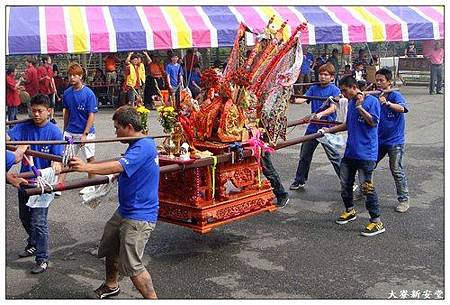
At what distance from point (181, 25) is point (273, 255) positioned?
6.58 meters

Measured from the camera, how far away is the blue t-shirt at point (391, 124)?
6.16m

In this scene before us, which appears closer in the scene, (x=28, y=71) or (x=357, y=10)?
(x=357, y=10)

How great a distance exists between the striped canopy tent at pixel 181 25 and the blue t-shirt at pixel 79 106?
3279mm

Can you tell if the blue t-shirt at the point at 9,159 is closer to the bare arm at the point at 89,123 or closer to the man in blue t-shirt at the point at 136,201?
the man in blue t-shirt at the point at 136,201

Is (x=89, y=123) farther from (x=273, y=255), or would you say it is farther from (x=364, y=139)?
(x=364, y=139)

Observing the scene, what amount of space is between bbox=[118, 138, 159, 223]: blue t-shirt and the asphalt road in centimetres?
67

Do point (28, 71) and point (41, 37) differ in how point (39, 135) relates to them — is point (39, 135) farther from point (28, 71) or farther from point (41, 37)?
point (28, 71)

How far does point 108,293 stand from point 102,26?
6.91 m

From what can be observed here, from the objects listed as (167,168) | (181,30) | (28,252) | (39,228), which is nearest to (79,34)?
(181,30)

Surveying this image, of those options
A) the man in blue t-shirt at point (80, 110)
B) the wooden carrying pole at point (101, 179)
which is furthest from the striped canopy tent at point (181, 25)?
the wooden carrying pole at point (101, 179)

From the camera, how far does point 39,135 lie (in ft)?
14.8

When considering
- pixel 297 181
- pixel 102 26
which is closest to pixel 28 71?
pixel 102 26

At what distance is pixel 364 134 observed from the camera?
5.50 metres

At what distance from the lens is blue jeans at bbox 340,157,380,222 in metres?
5.46
